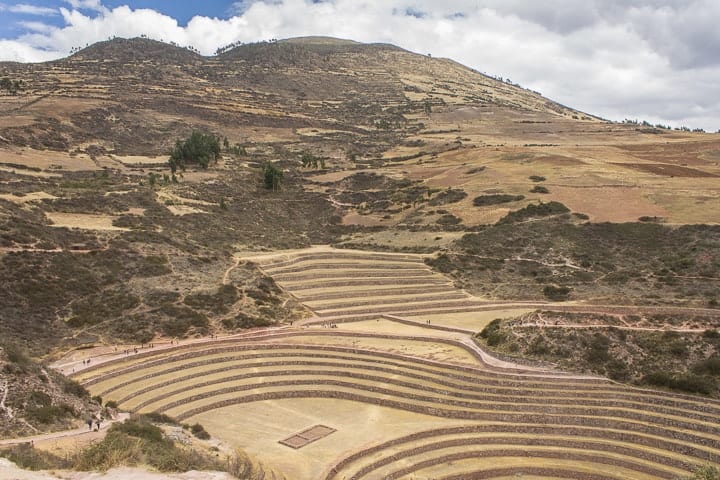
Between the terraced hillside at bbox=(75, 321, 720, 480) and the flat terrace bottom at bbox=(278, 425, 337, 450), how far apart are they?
14cm

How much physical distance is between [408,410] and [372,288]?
16840mm

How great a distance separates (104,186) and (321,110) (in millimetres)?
85218

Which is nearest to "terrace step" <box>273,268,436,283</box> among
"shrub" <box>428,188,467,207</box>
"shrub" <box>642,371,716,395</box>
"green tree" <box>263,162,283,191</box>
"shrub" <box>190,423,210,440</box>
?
"shrub" <box>428,188,467,207</box>

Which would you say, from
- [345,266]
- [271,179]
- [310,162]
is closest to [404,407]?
[345,266]

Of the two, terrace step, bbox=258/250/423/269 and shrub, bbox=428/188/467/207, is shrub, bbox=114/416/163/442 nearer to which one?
terrace step, bbox=258/250/423/269

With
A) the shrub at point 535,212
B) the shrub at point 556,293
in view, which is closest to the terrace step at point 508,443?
the shrub at point 556,293

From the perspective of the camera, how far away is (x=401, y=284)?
38406 millimetres

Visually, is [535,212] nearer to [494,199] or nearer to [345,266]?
[494,199]

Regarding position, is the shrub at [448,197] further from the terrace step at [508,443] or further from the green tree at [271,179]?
the terrace step at [508,443]

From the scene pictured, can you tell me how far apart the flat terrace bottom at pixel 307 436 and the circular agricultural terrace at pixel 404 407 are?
0.07 metres

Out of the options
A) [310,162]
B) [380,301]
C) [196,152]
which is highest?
[310,162]

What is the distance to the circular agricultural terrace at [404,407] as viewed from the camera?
55.1ft

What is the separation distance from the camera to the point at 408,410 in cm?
2078

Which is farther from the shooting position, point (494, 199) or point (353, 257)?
point (494, 199)
